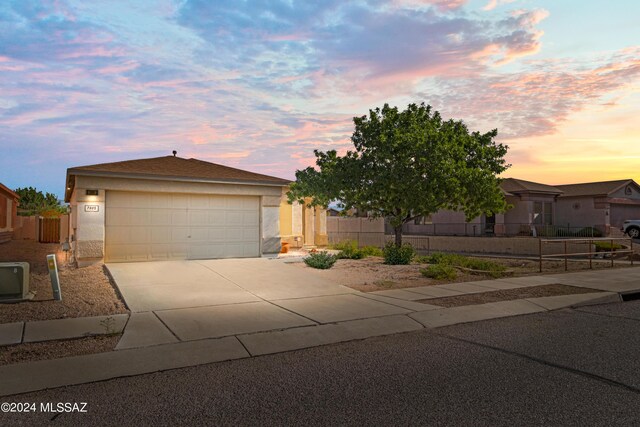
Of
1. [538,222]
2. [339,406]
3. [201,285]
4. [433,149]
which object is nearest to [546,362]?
[339,406]

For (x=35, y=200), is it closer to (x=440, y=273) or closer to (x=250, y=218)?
(x=250, y=218)

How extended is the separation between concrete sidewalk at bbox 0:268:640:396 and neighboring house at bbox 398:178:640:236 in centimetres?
2205

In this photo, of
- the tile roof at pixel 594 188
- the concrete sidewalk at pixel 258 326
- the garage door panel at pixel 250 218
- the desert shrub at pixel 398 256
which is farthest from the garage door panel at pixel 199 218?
the tile roof at pixel 594 188

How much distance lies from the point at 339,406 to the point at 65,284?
10658mm

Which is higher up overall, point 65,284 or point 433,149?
point 433,149

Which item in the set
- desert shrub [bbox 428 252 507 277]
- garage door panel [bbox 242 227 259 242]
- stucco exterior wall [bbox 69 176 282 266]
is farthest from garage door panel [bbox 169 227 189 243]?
desert shrub [bbox 428 252 507 277]

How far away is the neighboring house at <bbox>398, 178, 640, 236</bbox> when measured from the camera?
34375 mm

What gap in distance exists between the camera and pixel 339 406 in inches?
191

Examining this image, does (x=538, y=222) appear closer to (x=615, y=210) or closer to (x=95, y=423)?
(x=615, y=210)

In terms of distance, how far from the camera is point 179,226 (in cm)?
1742

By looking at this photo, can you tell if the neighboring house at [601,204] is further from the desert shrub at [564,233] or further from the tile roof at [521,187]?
the desert shrub at [564,233]

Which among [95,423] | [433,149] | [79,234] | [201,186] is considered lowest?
[95,423]

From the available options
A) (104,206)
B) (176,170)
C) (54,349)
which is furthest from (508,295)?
(104,206)

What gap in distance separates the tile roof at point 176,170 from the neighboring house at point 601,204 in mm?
27173
